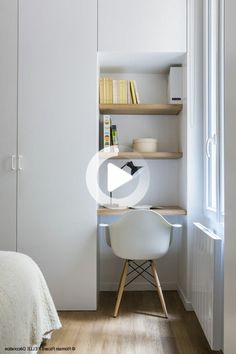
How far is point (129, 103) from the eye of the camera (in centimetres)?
298

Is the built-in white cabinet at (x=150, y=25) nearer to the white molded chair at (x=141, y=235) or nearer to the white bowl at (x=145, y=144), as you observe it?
the white bowl at (x=145, y=144)

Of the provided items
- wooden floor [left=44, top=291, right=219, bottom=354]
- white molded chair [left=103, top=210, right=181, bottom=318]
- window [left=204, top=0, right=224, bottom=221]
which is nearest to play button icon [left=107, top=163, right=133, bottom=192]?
white molded chair [left=103, top=210, right=181, bottom=318]

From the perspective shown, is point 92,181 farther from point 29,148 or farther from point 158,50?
point 158,50

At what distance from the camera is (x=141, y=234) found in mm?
2504

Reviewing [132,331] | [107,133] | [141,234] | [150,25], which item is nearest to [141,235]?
[141,234]

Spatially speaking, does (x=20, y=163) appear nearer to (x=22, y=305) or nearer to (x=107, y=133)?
(x=107, y=133)

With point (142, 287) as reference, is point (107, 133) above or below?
above

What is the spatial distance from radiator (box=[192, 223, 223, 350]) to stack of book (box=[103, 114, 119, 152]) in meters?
1.05

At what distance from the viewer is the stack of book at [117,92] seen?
2982 millimetres

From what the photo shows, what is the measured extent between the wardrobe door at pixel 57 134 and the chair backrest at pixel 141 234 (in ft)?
0.86

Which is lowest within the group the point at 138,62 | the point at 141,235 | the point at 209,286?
A: the point at 209,286

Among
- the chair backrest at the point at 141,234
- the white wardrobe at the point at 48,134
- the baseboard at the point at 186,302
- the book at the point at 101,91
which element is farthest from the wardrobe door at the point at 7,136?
the baseboard at the point at 186,302

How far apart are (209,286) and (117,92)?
70.6 inches

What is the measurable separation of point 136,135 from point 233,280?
2.04 m
